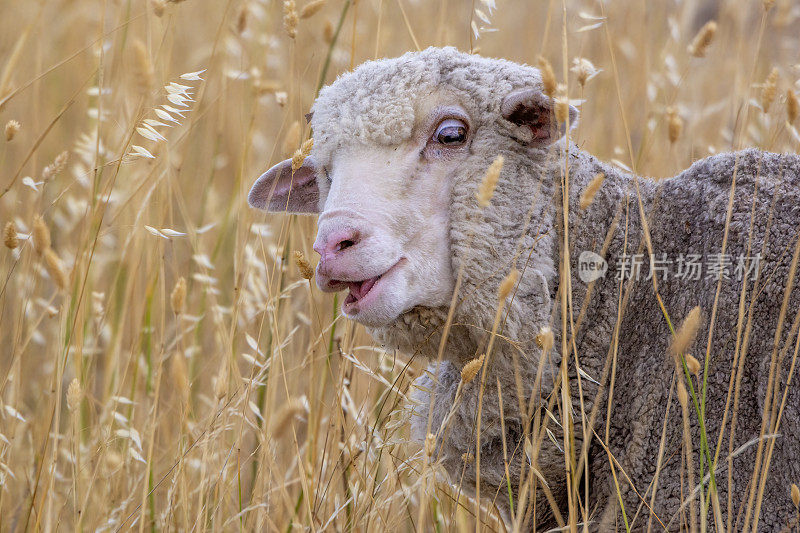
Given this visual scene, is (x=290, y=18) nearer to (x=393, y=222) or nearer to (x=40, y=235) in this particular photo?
(x=393, y=222)

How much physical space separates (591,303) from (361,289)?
1.89 ft

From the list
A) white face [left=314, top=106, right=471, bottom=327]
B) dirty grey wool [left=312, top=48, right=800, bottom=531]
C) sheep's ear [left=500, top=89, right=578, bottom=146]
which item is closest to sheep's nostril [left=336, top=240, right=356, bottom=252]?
white face [left=314, top=106, right=471, bottom=327]

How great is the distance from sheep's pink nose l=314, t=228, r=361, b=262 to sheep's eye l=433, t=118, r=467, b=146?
1.13 feet

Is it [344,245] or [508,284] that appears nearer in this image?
[508,284]

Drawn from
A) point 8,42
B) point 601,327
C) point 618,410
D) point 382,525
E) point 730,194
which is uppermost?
point 8,42

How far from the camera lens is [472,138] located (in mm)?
2062

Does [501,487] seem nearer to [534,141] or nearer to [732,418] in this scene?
[732,418]

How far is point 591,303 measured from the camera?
208cm

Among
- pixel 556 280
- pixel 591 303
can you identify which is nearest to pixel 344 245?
pixel 556 280

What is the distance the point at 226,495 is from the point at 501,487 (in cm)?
68

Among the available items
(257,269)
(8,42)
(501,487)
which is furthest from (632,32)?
(501,487)

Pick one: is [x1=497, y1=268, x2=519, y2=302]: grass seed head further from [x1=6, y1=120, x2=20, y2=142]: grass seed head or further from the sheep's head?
[x1=6, y1=120, x2=20, y2=142]: grass seed head

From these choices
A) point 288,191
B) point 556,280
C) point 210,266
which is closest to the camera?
point 556,280

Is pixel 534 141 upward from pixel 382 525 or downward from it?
upward
